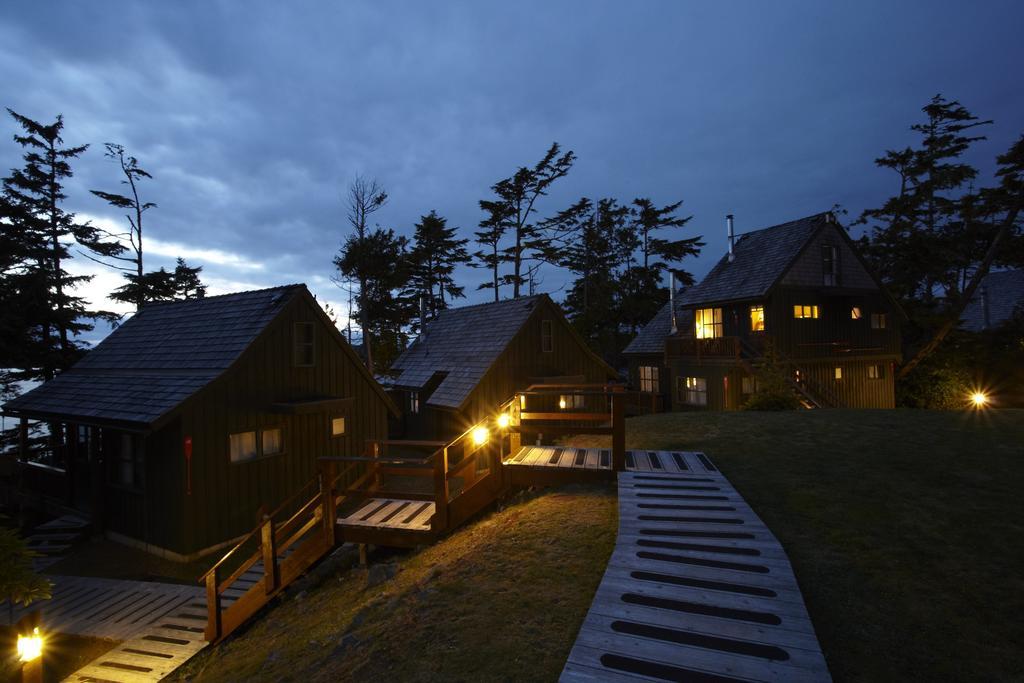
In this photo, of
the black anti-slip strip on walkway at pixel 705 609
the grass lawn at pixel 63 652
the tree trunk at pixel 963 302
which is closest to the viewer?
the black anti-slip strip on walkway at pixel 705 609

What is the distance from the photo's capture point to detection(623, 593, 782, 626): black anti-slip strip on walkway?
15.3 feet

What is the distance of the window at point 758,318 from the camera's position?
25.3m

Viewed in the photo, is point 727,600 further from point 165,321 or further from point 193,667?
point 165,321

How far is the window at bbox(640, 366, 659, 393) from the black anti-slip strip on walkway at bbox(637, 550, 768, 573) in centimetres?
2724

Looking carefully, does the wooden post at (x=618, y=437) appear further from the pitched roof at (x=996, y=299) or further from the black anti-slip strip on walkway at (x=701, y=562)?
the pitched roof at (x=996, y=299)

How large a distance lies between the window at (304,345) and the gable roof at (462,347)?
20.7 ft

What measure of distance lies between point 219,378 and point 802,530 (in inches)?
544

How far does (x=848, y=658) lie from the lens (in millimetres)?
4328

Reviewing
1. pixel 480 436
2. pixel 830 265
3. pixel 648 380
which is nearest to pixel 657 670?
pixel 480 436

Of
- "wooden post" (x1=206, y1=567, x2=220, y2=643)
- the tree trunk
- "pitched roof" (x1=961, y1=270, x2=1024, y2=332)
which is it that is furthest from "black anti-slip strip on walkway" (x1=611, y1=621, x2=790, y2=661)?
"pitched roof" (x1=961, y1=270, x2=1024, y2=332)

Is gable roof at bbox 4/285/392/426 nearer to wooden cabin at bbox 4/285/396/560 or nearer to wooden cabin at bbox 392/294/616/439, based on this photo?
wooden cabin at bbox 4/285/396/560

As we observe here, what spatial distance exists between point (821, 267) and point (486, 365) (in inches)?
774

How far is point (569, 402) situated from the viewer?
23797 mm

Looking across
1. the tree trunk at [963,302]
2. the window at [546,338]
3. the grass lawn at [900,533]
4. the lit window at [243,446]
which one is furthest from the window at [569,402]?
the tree trunk at [963,302]
